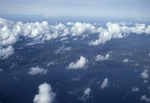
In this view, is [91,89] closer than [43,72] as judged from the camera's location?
Yes

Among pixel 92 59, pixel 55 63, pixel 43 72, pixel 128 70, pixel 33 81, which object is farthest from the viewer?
pixel 92 59

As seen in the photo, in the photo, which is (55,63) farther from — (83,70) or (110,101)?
(110,101)

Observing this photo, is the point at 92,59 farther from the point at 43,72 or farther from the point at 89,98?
the point at 89,98

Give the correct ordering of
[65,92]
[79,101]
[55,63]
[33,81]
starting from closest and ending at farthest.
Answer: [79,101], [65,92], [33,81], [55,63]

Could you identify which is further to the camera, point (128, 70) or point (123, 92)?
point (128, 70)

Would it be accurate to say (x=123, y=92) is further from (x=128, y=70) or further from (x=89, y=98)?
(x=128, y=70)

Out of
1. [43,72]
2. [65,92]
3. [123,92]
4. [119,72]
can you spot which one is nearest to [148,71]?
[119,72]

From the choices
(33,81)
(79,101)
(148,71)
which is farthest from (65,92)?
(148,71)

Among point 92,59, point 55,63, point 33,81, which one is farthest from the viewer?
point 92,59

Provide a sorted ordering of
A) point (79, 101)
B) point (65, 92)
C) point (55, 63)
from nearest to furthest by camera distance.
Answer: point (79, 101)
point (65, 92)
point (55, 63)
